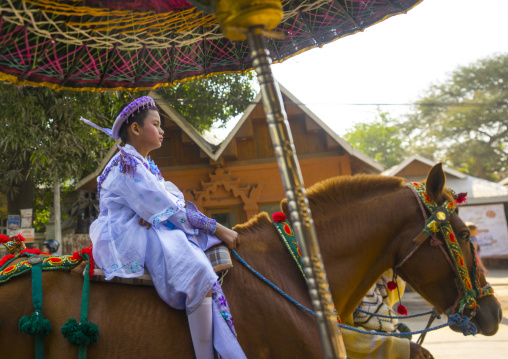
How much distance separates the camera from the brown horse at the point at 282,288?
2.38 m

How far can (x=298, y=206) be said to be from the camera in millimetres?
1460

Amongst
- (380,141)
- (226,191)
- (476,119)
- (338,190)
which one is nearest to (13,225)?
(226,191)

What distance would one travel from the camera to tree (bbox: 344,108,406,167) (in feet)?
191

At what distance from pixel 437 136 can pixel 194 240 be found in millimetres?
41562

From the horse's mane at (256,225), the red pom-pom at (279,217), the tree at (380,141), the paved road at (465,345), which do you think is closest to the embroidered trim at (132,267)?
the horse's mane at (256,225)

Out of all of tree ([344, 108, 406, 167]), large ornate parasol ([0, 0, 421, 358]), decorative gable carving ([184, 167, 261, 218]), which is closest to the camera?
large ornate parasol ([0, 0, 421, 358])

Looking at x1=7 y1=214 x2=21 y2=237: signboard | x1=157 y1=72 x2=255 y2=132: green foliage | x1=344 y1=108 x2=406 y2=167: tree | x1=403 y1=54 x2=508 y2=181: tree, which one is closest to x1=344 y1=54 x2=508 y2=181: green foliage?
x1=403 y1=54 x2=508 y2=181: tree

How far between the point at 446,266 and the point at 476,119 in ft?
126

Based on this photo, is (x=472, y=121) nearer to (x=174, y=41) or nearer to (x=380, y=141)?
(x=380, y=141)

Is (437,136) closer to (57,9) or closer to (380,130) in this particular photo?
(380,130)

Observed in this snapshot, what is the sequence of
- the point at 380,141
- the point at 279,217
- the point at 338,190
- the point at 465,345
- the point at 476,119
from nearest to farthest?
the point at 279,217 < the point at 338,190 < the point at 465,345 < the point at 476,119 < the point at 380,141

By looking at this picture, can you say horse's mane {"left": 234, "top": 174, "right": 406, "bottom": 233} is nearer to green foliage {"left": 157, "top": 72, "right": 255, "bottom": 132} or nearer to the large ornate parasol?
the large ornate parasol

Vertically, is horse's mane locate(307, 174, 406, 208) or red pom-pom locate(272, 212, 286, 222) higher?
horse's mane locate(307, 174, 406, 208)

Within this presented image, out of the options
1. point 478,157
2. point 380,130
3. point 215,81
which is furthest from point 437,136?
point 215,81
